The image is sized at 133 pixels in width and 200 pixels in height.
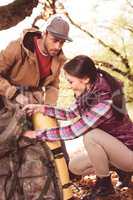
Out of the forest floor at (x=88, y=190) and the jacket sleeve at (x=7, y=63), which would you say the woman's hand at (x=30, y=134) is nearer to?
the jacket sleeve at (x=7, y=63)

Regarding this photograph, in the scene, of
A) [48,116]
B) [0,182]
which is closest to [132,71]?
[48,116]

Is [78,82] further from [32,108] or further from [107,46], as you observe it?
[107,46]

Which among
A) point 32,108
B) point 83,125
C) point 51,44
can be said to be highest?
point 51,44

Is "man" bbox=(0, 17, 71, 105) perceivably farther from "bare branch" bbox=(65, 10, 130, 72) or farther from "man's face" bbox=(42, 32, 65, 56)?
"bare branch" bbox=(65, 10, 130, 72)

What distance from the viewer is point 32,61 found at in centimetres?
432

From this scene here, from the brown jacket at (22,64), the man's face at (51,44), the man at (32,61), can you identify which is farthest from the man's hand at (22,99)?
the man's face at (51,44)

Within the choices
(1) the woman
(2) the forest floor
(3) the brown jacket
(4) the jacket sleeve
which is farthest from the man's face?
(2) the forest floor

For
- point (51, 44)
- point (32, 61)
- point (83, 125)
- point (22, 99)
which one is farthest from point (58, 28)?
point (83, 125)

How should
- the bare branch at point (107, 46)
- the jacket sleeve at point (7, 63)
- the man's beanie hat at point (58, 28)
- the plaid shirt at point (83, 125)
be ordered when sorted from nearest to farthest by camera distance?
the plaid shirt at point (83, 125), the man's beanie hat at point (58, 28), the jacket sleeve at point (7, 63), the bare branch at point (107, 46)

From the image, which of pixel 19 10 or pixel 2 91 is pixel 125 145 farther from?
pixel 19 10

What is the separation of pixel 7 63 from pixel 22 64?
0.15m

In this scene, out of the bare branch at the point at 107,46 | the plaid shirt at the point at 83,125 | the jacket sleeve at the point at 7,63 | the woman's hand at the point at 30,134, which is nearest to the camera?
the plaid shirt at the point at 83,125

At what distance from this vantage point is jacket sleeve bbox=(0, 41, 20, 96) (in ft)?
13.8

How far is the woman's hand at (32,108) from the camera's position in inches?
161
